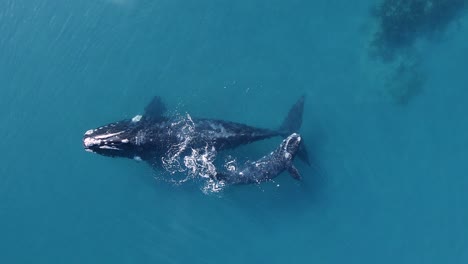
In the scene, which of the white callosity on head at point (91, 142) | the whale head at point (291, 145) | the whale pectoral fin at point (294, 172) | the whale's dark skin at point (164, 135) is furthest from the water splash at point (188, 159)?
the whale pectoral fin at point (294, 172)

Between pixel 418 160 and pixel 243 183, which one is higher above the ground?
pixel 418 160

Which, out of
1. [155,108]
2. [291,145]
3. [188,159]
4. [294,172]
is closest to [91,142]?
[155,108]

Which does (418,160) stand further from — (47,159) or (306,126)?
(47,159)

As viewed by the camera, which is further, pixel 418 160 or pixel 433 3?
pixel 433 3

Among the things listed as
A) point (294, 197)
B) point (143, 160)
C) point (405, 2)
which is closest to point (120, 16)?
point (143, 160)

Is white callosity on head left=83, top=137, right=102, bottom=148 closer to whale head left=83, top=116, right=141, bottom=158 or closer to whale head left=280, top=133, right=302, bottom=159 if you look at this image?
whale head left=83, top=116, right=141, bottom=158

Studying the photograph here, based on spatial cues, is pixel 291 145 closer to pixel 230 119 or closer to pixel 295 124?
pixel 295 124
